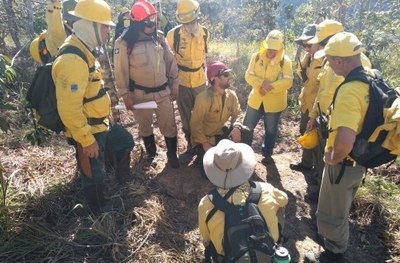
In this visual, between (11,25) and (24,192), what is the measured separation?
6.30 meters

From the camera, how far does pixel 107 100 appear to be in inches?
115

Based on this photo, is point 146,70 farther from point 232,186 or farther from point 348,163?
point 348,163

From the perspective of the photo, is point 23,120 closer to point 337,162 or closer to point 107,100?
point 107,100

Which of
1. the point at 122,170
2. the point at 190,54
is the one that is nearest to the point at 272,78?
the point at 190,54

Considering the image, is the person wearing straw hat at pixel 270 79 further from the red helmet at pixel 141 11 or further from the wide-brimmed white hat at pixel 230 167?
the wide-brimmed white hat at pixel 230 167

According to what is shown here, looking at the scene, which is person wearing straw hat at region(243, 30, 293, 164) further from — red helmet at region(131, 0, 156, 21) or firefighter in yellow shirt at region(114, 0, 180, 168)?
red helmet at region(131, 0, 156, 21)

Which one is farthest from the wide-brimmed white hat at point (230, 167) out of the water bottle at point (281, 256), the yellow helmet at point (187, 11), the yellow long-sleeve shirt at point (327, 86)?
the yellow helmet at point (187, 11)

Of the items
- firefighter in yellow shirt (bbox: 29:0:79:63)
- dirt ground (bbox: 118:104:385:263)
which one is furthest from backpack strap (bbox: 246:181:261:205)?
firefighter in yellow shirt (bbox: 29:0:79:63)

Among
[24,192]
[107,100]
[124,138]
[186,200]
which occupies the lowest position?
[186,200]

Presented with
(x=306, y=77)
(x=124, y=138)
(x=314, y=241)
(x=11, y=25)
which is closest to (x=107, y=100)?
(x=124, y=138)

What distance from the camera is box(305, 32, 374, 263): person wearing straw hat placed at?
7.73 ft

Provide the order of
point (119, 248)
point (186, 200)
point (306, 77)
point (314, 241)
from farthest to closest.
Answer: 1. point (306, 77)
2. point (186, 200)
3. point (314, 241)
4. point (119, 248)

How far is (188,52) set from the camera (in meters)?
Result: 4.54

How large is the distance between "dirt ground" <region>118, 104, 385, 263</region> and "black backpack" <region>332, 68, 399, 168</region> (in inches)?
49.6
